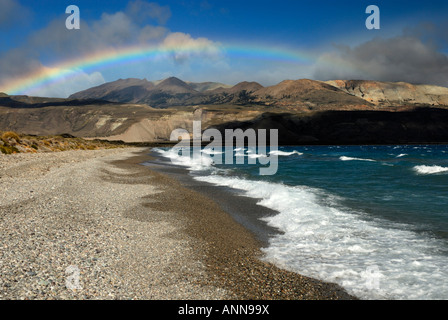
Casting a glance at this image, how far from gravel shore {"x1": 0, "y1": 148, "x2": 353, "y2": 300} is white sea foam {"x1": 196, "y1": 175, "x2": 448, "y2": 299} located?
760mm

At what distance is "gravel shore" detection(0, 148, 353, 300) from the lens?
555 centimetres

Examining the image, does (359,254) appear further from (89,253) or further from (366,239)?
(89,253)

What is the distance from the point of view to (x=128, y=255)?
728 cm

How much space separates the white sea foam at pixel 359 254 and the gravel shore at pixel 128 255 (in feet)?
2.49

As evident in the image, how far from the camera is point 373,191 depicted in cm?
1962

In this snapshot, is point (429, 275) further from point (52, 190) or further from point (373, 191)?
point (52, 190)

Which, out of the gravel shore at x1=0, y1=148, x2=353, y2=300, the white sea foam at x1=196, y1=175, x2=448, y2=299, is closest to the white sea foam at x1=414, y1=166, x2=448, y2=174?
the white sea foam at x1=196, y1=175, x2=448, y2=299

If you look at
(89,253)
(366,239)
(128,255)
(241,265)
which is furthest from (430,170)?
(89,253)

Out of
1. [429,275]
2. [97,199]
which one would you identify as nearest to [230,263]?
[429,275]

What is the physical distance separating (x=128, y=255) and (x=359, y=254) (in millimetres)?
6665

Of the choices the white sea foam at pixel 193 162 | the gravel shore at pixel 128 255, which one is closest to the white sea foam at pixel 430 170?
the white sea foam at pixel 193 162

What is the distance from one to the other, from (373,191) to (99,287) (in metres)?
19.2

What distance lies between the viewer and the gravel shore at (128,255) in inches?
219
